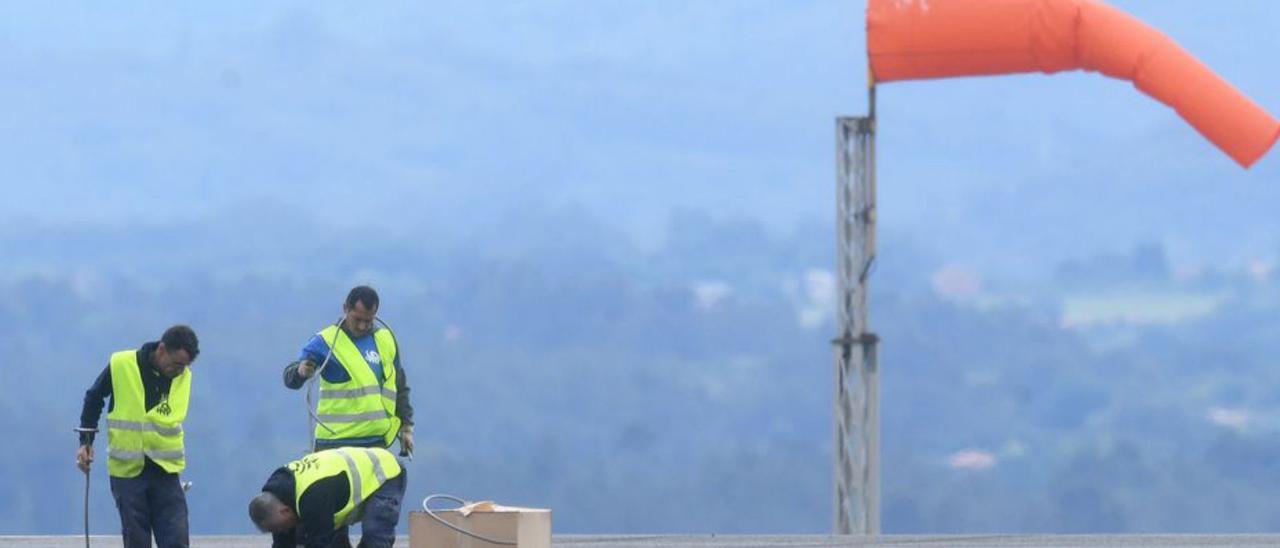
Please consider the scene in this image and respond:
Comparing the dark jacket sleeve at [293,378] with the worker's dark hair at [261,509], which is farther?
the dark jacket sleeve at [293,378]

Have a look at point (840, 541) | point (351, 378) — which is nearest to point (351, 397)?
point (351, 378)

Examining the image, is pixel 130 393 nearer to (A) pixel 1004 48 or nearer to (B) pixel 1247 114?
(A) pixel 1004 48

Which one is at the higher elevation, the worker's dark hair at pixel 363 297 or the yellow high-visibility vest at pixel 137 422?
the worker's dark hair at pixel 363 297

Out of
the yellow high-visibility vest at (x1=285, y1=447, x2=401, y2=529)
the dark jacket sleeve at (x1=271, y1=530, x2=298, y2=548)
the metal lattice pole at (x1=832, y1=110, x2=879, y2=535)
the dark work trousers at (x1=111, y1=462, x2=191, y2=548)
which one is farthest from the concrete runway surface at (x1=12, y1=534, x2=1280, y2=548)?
the dark jacket sleeve at (x1=271, y1=530, x2=298, y2=548)

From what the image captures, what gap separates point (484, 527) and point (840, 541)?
7.50 m

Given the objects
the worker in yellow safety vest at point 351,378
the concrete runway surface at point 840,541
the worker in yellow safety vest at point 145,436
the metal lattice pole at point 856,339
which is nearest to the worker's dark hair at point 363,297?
the worker in yellow safety vest at point 351,378

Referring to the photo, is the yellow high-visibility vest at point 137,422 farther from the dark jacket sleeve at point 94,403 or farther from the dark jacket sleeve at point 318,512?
the dark jacket sleeve at point 318,512

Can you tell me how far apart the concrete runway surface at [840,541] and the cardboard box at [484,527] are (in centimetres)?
637

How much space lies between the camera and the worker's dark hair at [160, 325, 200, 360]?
11703 mm

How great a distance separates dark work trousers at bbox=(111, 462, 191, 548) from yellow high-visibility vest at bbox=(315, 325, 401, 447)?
3.07 ft

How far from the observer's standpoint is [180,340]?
461 inches

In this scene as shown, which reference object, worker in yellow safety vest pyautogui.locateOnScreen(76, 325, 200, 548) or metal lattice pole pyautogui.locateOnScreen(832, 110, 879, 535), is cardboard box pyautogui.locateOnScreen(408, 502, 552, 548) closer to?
worker in yellow safety vest pyautogui.locateOnScreen(76, 325, 200, 548)

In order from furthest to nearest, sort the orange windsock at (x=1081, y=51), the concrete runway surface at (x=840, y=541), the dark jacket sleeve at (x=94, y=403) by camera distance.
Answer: the orange windsock at (x=1081, y=51) < the concrete runway surface at (x=840, y=541) < the dark jacket sleeve at (x=94, y=403)

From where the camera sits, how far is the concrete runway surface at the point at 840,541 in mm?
17672
